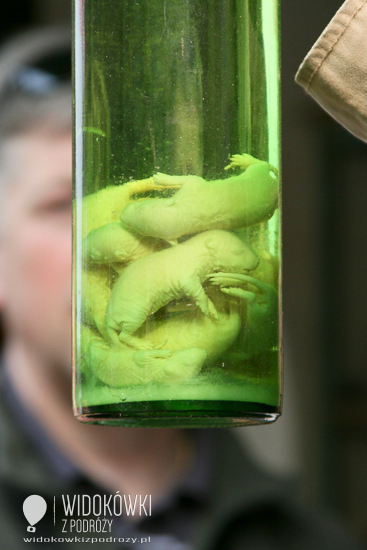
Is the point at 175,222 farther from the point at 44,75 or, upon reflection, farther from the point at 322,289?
the point at 322,289

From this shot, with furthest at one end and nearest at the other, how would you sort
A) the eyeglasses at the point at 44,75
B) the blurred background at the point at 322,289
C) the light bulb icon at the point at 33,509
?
the blurred background at the point at 322,289 → the eyeglasses at the point at 44,75 → the light bulb icon at the point at 33,509

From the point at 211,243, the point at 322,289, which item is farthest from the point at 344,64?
the point at 322,289

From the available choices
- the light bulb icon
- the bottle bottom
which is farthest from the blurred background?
the bottle bottom

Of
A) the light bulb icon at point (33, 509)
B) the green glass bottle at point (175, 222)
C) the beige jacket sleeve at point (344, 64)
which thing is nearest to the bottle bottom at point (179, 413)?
the green glass bottle at point (175, 222)

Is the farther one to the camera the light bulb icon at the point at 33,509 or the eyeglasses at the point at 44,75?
the eyeglasses at the point at 44,75

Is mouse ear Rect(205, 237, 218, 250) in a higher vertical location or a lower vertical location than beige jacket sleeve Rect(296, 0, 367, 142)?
lower

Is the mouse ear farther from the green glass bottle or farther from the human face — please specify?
the human face

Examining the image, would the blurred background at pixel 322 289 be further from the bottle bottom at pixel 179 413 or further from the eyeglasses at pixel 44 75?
the bottle bottom at pixel 179 413
